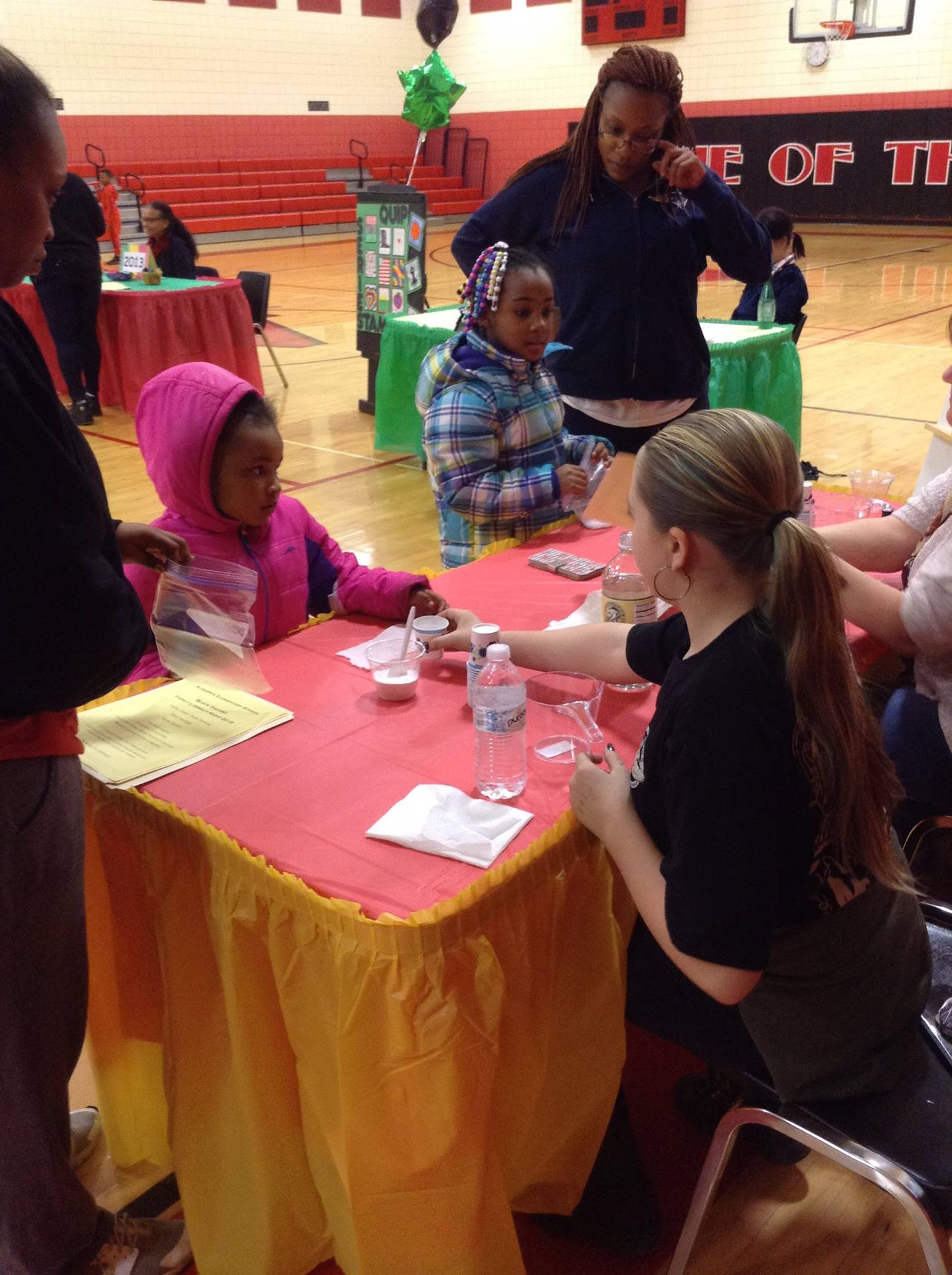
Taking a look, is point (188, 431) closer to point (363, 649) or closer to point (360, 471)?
point (363, 649)

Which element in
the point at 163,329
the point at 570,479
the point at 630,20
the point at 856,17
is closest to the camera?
the point at 570,479

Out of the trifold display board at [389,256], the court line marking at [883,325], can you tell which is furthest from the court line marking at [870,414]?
the trifold display board at [389,256]

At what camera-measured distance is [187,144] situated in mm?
16016

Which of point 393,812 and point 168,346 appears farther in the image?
point 168,346

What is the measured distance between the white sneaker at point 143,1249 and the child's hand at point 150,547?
3.22 ft

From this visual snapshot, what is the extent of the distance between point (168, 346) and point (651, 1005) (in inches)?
254

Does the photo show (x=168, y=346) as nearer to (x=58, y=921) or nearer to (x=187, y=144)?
(x=58, y=921)

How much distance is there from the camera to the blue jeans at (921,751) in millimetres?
1971

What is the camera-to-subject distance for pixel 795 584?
1124mm

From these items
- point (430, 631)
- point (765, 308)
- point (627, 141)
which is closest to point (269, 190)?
point (765, 308)

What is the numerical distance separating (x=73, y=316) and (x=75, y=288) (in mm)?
196

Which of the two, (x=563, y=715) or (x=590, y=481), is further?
(x=590, y=481)

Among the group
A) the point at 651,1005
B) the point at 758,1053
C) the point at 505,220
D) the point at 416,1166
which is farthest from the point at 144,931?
the point at 505,220

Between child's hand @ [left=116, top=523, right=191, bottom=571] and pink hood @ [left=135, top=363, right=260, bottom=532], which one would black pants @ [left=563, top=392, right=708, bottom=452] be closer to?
pink hood @ [left=135, top=363, right=260, bottom=532]
